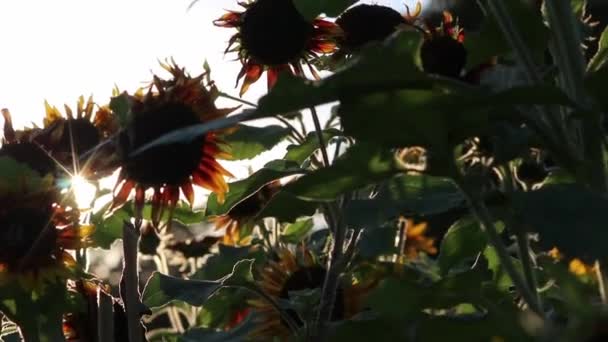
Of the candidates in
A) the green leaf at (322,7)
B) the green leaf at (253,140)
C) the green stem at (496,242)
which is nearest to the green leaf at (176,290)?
the green leaf at (253,140)

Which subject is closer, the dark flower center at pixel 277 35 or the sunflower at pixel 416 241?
the dark flower center at pixel 277 35

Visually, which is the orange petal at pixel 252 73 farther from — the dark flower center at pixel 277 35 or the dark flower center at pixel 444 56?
the dark flower center at pixel 444 56

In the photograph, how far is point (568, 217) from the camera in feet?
3.10

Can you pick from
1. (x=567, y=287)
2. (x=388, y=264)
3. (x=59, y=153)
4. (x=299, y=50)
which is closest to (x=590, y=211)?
(x=567, y=287)

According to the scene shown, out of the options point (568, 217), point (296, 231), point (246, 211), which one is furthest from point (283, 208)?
point (296, 231)

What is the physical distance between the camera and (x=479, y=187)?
3.50 feet

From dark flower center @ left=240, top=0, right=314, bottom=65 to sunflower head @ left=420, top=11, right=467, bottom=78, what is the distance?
280 mm

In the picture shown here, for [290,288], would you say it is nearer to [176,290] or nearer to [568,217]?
[176,290]

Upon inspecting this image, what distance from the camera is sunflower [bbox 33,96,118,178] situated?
1655mm

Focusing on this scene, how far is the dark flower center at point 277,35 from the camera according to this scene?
2.24 metres

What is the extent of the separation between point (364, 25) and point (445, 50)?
0.22 metres

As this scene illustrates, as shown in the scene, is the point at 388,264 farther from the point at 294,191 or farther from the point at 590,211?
the point at 590,211

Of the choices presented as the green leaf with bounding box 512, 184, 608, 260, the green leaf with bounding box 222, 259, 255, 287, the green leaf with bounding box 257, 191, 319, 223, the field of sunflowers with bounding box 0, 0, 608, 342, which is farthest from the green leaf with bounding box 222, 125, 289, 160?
the green leaf with bounding box 512, 184, 608, 260

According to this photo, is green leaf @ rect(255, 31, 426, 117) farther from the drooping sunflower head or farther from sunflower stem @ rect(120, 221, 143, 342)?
the drooping sunflower head
